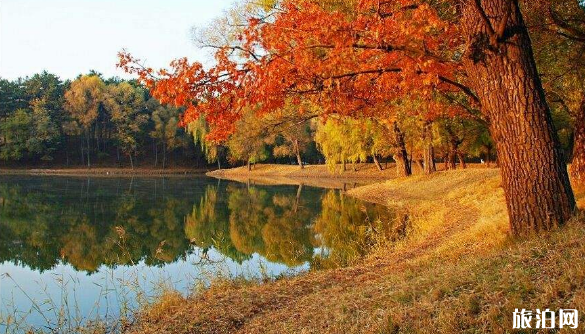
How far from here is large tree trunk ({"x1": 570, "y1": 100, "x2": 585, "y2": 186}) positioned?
534 inches

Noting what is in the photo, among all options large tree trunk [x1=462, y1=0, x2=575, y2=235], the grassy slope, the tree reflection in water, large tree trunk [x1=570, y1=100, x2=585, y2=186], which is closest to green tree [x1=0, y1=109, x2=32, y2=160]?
the tree reflection in water

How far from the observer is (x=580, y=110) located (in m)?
13.7

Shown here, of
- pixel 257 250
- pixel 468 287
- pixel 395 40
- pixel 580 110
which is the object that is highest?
pixel 395 40

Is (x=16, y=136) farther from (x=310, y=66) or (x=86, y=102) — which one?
(x=310, y=66)

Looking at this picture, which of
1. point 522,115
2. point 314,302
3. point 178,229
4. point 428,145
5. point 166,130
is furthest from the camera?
point 166,130

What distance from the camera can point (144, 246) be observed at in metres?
16.1

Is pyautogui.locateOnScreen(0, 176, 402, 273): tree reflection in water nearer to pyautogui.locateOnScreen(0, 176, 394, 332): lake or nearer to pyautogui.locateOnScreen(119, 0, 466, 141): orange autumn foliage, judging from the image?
pyautogui.locateOnScreen(0, 176, 394, 332): lake

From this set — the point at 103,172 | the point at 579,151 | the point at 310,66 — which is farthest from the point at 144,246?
the point at 103,172

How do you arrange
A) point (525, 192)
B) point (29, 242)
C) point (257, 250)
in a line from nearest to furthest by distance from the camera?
point (525, 192) < point (257, 250) < point (29, 242)

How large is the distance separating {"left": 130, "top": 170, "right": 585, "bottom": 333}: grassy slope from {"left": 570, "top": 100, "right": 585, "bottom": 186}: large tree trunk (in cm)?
519

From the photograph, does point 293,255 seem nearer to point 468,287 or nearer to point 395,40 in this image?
point 395,40

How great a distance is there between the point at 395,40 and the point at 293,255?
743 cm

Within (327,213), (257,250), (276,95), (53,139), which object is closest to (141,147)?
(53,139)

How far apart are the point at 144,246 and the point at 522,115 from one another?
41.7ft
